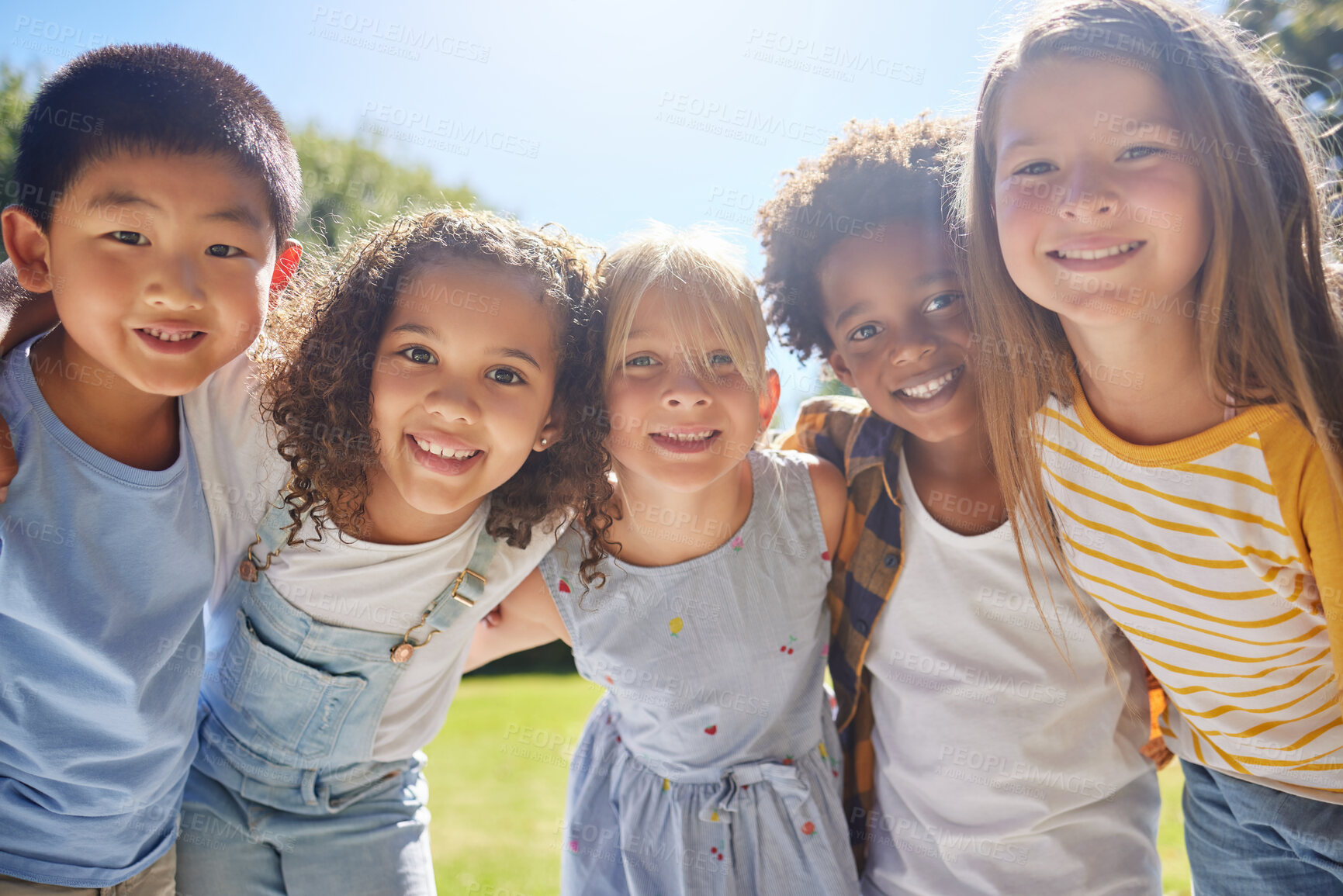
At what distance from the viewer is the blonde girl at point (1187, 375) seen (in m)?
1.61

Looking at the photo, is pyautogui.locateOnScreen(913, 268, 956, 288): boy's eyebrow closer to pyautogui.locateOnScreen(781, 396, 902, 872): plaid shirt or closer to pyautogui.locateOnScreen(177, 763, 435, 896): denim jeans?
pyautogui.locateOnScreen(781, 396, 902, 872): plaid shirt

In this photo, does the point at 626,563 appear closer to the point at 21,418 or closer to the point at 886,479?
the point at 886,479

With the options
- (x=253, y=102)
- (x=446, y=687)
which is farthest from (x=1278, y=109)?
(x=446, y=687)

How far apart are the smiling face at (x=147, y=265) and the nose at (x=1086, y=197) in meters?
1.71

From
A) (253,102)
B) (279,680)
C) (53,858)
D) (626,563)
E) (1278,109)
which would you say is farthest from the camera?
(626,563)

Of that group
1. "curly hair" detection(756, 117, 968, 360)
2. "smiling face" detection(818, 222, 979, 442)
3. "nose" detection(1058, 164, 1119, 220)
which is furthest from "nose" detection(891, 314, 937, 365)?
"nose" detection(1058, 164, 1119, 220)

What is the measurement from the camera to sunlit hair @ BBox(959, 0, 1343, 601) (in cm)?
158

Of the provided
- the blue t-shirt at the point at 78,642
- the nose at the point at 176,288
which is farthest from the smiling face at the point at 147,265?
the blue t-shirt at the point at 78,642

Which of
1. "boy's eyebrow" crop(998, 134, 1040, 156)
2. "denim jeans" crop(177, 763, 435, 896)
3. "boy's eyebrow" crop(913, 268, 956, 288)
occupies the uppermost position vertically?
"boy's eyebrow" crop(998, 134, 1040, 156)

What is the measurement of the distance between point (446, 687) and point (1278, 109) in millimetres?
2355

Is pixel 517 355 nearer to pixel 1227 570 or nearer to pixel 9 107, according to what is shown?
pixel 1227 570

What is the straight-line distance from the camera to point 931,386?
210 cm

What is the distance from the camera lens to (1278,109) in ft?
5.36

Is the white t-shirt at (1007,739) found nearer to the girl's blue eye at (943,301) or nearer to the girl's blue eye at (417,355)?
the girl's blue eye at (943,301)
